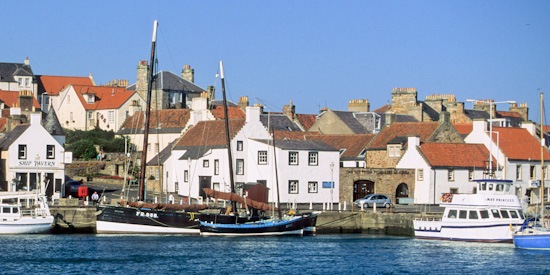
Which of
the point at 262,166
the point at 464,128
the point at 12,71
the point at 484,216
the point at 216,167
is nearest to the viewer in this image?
the point at 484,216

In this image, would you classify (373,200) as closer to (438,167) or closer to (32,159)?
(438,167)

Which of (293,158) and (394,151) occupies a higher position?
(394,151)

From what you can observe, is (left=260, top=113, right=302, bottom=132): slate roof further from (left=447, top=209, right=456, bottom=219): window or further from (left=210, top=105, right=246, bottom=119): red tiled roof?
(left=447, top=209, right=456, bottom=219): window

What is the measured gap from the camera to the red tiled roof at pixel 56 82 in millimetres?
138750

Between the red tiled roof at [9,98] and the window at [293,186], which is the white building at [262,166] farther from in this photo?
the red tiled roof at [9,98]

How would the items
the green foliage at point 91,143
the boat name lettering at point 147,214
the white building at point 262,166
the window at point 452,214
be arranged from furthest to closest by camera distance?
the green foliage at point 91,143 < the white building at point 262,166 < the boat name lettering at point 147,214 < the window at point 452,214

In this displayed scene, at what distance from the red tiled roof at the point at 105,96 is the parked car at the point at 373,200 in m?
47.0

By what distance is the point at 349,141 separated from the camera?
92.1 metres

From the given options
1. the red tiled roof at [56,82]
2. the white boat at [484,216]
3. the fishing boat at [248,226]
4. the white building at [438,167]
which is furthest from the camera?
the red tiled roof at [56,82]

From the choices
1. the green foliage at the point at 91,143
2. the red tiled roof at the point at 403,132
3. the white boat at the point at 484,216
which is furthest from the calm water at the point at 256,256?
the green foliage at the point at 91,143

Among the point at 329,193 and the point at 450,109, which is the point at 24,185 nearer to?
the point at 329,193

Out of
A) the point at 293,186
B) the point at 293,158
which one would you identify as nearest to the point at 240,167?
the point at 293,158

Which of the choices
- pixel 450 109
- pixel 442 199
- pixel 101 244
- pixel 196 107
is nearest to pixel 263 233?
pixel 101 244

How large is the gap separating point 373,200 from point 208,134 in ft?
51.9
